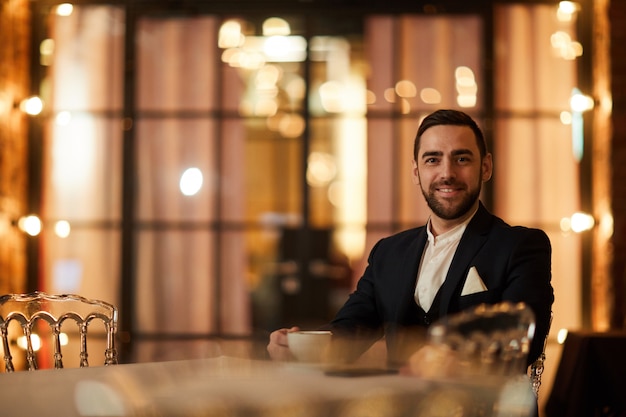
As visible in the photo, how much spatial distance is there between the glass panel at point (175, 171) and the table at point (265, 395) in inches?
136

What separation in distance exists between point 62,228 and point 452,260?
125 inches

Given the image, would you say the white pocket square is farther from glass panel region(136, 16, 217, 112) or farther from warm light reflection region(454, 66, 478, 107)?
glass panel region(136, 16, 217, 112)

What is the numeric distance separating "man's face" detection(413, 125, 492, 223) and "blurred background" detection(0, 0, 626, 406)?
257 cm

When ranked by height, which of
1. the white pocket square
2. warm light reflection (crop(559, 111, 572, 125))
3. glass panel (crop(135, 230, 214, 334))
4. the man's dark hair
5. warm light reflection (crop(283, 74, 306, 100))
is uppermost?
warm light reflection (crop(283, 74, 306, 100))

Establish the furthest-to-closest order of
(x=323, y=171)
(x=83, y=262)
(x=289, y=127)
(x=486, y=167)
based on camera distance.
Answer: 1. (x=289, y=127)
2. (x=323, y=171)
3. (x=83, y=262)
4. (x=486, y=167)

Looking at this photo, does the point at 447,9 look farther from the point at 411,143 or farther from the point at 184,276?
the point at 184,276

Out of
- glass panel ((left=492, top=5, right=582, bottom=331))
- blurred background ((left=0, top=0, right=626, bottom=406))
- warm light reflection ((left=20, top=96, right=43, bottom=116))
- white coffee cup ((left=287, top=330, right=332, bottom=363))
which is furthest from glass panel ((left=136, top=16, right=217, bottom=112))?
white coffee cup ((left=287, top=330, right=332, bottom=363))

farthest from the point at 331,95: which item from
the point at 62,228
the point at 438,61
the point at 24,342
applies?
the point at 24,342

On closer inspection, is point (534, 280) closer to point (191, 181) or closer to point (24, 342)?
point (191, 181)

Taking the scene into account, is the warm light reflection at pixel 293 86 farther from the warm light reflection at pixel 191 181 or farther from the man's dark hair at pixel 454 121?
the man's dark hair at pixel 454 121

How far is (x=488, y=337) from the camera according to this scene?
4.41ft

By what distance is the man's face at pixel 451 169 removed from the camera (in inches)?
87.2

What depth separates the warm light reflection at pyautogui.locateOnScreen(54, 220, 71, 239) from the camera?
490 cm

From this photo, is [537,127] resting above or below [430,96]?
below
